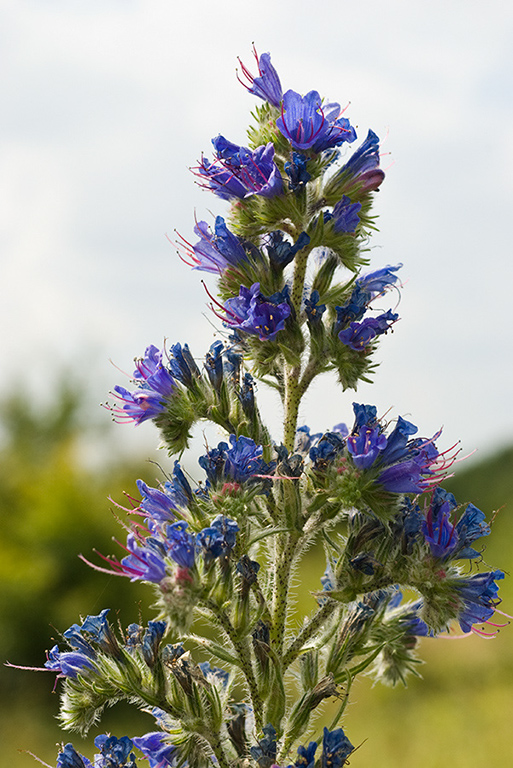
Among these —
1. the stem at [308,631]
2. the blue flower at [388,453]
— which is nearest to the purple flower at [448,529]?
the blue flower at [388,453]

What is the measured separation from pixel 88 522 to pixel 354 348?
18.7 m

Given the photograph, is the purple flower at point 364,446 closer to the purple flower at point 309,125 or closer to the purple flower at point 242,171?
the purple flower at point 242,171

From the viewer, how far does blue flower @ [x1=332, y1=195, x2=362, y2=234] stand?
3529 mm

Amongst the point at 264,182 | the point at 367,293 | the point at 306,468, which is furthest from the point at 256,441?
the point at 264,182

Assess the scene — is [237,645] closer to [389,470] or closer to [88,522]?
[389,470]

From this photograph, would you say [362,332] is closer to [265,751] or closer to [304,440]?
[304,440]

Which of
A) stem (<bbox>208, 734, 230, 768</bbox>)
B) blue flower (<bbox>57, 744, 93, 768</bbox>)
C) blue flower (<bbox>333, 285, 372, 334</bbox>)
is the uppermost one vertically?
blue flower (<bbox>333, 285, 372, 334</bbox>)

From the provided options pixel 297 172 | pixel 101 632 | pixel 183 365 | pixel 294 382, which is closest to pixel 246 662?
pixel 101 632

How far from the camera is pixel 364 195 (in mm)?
3686

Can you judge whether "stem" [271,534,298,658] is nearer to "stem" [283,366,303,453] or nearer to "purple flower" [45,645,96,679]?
"stem" [283,366,303,453]

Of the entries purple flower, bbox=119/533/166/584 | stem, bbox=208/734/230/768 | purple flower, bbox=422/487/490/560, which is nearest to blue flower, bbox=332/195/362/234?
purple flower, bbox=422/487/490/560

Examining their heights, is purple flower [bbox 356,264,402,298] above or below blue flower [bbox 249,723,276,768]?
above

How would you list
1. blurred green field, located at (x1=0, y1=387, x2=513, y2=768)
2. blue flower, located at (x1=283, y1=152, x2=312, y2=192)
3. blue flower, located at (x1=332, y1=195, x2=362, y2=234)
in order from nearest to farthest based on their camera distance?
blue flower, located at (x1=283, y1=152, x2=312, y2=192), blue flower, located at (x1=332, y1=195, x2=362, y2=234), blurred green field, located at (x1=0, y1=387, x2=513, y2=768)

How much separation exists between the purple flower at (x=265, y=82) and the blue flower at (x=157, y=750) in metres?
3.11
